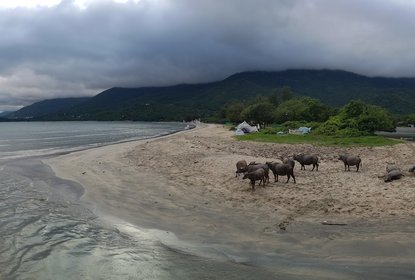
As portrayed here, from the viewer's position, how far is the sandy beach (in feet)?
39.0

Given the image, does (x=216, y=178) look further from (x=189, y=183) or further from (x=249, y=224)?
(x=249, y=224)

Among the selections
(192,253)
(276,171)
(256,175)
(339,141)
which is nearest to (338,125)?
(339,141)

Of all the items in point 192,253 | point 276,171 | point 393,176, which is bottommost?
point 192,253

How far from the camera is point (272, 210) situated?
53.3 ft

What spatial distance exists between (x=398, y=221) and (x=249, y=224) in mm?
5148

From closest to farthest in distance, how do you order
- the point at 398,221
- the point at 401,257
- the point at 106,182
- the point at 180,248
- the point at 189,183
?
the point at 401,257 < the point at 180,248 < the point at 398,221 < the point at 189,183 < the point at 106,182

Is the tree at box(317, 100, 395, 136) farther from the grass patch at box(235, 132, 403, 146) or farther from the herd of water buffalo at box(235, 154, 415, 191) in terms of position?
the herd of water buffalo at box(235, 154, 415, 191)

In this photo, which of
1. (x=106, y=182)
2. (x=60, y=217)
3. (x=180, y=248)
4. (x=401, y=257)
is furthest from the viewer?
(x=106, y=182)

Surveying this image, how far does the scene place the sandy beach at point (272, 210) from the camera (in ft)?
39.0

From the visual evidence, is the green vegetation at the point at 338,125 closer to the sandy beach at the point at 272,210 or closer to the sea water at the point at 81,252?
the sandy beach at the point at 272,210

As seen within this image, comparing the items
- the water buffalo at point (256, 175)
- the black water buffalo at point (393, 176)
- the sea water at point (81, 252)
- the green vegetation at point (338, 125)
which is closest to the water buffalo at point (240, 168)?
the water buffalo at point (256, 175)

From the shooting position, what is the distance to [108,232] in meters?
14.6

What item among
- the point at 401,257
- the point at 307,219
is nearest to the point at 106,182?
the point at 307,219

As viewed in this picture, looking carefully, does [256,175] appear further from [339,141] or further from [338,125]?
[338,125]
